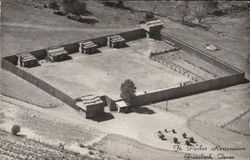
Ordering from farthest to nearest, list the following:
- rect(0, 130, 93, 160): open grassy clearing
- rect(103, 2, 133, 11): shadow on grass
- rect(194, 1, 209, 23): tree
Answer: rect(103, 2, 133, 11): shadow on grass, rect(194, 1, 209, 23): tree, rect(0, 130, 93, 160): open grassy clearing

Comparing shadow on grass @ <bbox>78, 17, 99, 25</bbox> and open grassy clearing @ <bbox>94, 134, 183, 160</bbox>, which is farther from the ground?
shadow on grass @ <bbox>78, 17, 99, 25</bbox>

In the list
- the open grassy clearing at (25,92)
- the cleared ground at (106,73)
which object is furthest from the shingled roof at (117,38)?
the open grassy clearing at (25,92)

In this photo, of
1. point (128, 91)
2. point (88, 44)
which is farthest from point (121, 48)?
point (128, 91)

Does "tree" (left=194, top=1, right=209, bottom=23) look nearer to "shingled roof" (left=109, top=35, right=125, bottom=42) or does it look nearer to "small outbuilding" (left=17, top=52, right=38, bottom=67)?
"shingled roof" (left=109, top=35, right=125, bottom=42)

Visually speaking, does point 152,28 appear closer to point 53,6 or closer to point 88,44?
point 88,44

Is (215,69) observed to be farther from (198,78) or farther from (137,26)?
(137,26)

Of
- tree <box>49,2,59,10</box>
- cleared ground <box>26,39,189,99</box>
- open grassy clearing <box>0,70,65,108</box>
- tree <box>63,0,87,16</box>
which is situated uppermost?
tree <box>63,0,87,16</box>

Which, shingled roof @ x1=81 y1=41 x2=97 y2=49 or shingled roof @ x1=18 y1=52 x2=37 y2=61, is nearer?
shingled roof @ x1=18 y1=52 x2=37 y2=61

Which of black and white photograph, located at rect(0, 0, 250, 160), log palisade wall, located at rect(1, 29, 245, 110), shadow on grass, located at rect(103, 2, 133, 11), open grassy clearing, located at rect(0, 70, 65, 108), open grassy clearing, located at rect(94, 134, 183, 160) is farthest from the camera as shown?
shadow on grass, located at rect(103, 2, 133, 11)

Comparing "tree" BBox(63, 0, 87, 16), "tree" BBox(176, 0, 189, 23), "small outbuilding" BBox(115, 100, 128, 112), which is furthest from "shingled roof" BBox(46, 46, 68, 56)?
"tree" BBox(176, 0, 189, 23)
